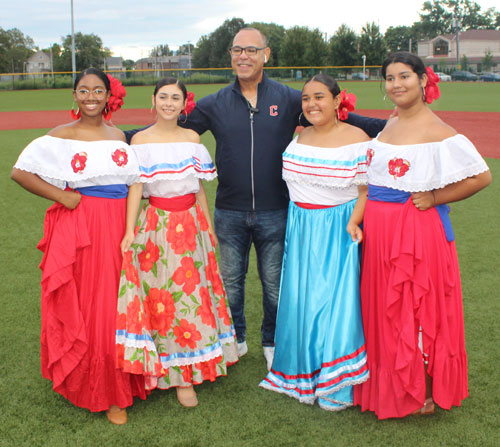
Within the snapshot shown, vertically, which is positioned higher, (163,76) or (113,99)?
(163,76)

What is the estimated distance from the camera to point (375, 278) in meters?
3.41

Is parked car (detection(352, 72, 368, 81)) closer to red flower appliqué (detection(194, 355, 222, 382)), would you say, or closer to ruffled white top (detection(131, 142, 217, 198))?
ruffled white top (detection(131, 142, 217, 198))

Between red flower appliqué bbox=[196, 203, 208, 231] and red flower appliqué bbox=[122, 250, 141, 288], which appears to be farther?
red flower appliqué bbox=[196, 203, 208, 231]

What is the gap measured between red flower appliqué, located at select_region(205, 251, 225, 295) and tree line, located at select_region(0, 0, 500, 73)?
134 feet

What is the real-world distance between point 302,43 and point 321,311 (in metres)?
46.5

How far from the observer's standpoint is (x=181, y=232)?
11.7ft

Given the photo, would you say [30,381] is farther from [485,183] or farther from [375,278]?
[485,183]

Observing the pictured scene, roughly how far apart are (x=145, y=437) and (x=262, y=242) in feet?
4.72

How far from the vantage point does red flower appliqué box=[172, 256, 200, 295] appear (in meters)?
3.57

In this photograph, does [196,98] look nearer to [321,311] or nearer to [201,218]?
[201,218]

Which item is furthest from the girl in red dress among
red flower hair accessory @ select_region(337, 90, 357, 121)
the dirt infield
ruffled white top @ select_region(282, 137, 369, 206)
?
the dirt infield

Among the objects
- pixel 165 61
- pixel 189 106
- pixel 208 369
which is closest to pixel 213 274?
pixel 208 369

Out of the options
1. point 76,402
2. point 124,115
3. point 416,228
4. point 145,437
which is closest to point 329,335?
point 416,228

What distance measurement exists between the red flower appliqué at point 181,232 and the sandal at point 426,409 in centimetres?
164
